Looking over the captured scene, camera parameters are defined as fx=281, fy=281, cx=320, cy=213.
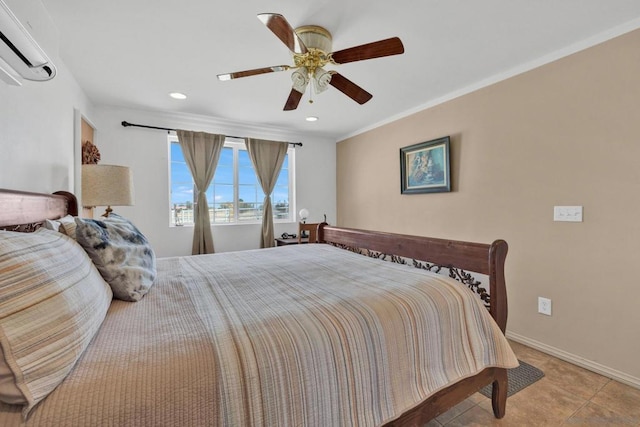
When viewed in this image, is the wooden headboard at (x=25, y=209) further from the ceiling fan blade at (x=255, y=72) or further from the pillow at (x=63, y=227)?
the ceiling fan blade at (x=255, y=72)

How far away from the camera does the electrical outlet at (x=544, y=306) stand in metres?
2.28

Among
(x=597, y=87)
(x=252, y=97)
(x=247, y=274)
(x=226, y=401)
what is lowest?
(x=226, y=401)

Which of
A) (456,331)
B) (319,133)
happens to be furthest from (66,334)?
(319,133)

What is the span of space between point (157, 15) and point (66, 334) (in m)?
1.91

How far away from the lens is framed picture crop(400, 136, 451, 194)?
3.04 metres

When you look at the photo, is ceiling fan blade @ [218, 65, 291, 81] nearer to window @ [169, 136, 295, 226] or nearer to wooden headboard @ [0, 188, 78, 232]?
wooden headboard @ [0, 188, 78, 232]

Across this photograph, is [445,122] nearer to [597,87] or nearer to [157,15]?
[597,87]

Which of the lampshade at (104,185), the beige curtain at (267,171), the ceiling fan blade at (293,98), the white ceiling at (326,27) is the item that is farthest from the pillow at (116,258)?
the beige curtain at (267,171)

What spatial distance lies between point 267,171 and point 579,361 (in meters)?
3.87

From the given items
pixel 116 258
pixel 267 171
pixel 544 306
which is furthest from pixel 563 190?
pixel 267 171

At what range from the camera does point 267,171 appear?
4.21 m

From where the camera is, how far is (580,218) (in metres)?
2.09

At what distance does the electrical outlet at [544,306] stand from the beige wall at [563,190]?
35 mm

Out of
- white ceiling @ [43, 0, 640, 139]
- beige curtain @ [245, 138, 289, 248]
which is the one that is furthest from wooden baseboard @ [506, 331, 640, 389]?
beige curtain @ [245, 138, 289, 248]
